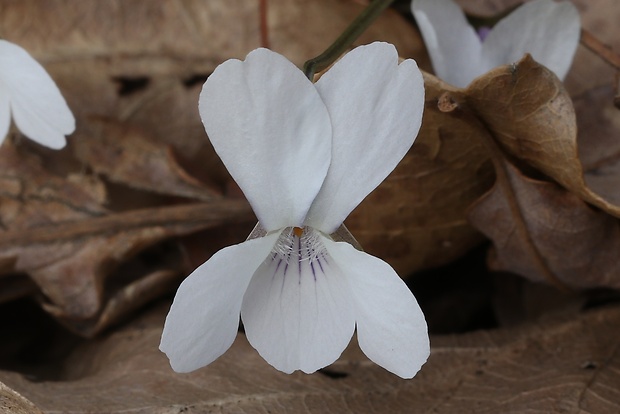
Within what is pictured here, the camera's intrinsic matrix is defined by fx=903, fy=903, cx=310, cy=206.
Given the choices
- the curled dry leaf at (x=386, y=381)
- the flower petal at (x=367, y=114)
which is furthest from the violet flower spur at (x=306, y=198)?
the curled dry leaf at (x=386, y=381)

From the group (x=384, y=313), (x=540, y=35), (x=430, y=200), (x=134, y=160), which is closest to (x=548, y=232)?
(x=430, y=200)

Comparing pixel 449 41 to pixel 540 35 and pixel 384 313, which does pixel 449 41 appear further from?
pixel 384 313

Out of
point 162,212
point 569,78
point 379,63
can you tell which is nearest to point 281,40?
point 162,212

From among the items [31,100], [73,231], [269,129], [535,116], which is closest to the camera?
[269,129]

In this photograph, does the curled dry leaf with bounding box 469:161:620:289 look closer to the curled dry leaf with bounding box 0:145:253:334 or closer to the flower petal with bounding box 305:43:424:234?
the flower petal with bounding box 305:43:424:234

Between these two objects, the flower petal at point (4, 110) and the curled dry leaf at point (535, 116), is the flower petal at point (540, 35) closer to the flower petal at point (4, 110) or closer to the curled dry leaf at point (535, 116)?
the curled dry leaf at point (535, 116)

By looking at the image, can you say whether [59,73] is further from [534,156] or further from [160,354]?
[534,156]
